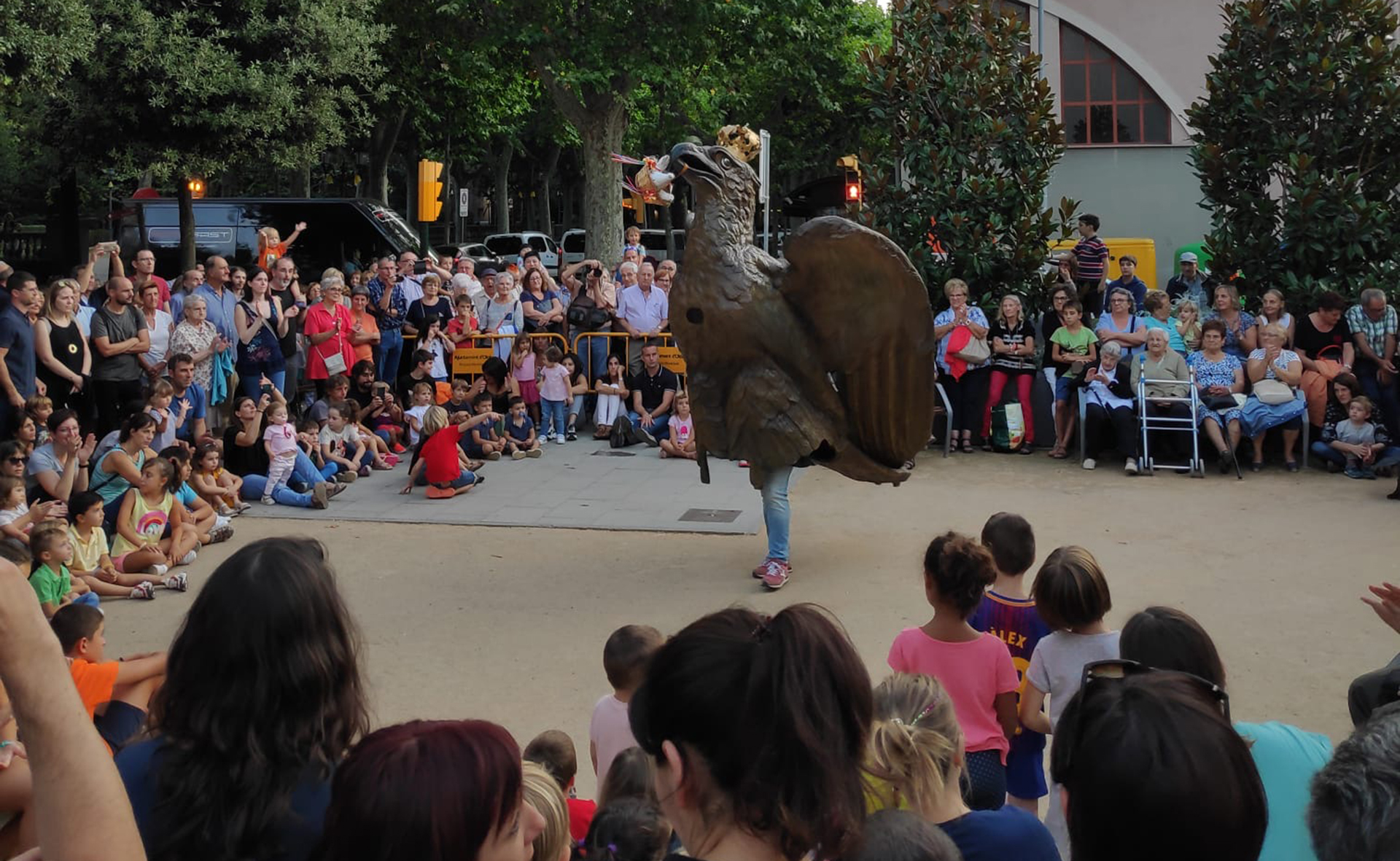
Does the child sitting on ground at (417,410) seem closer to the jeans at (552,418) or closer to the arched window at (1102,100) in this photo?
the jeans at (552,418)

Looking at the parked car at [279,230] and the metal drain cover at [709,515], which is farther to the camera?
the parked car at [279,230]

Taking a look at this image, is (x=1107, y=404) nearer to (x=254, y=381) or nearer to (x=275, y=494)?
(x=275, y=494)

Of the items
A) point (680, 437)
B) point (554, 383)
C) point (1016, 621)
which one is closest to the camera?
point (1016, 621)

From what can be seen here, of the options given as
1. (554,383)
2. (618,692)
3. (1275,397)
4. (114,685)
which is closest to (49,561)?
(114,685)

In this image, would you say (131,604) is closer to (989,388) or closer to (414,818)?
(414,818)

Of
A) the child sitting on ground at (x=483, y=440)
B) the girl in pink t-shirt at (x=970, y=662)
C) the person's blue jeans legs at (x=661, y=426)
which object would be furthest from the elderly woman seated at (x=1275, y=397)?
the girl in pink t-shirt at (x=970, y=662)

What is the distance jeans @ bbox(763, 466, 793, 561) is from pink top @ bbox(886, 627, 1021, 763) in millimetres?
3544

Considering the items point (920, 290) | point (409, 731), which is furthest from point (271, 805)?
point (920, 290)

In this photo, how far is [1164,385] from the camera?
11.2 m

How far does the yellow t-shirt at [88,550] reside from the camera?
7543 mm

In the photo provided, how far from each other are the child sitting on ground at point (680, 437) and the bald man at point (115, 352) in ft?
14.4

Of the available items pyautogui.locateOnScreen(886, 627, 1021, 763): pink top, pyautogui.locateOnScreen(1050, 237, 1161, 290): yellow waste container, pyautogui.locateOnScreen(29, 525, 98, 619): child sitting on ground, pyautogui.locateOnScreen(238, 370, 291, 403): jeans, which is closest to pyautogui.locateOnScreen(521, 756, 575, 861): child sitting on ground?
pyautogui.locateOnScreen(886, 627, 1021, 763): pink top

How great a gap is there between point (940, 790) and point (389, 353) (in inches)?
445

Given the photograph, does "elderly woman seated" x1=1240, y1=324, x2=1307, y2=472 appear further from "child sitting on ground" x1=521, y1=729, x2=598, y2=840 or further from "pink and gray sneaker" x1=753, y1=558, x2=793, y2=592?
"child sitting on ground" x1=521, y1=729, x2=598, y2=840
